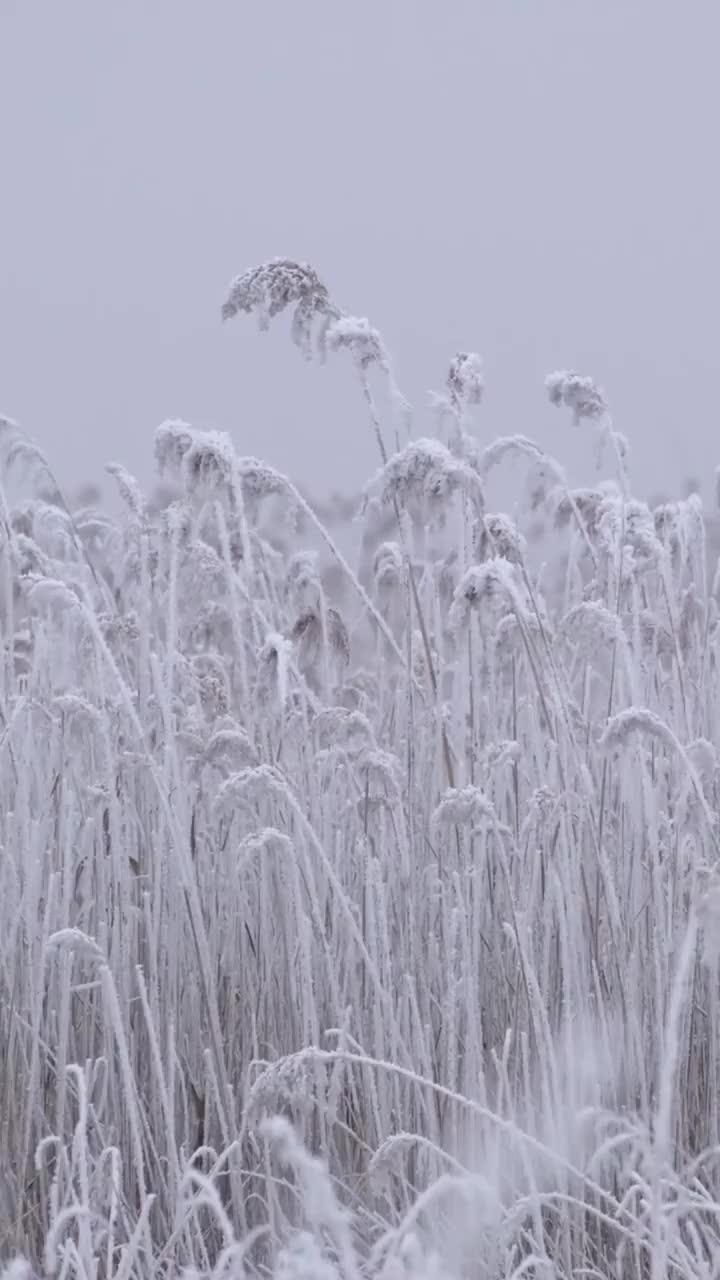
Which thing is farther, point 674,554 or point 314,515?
point 674,554

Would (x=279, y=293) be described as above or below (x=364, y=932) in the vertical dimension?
above

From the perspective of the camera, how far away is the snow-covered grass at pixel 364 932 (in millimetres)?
1888

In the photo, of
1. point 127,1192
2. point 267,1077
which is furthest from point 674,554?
point 267,1077

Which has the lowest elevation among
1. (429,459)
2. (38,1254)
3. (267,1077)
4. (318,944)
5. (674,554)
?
(38,1254)

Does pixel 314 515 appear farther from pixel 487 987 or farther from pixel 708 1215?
pixel 708 1215

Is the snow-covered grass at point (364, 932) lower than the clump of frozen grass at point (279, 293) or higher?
lower

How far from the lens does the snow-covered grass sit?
6.19ft

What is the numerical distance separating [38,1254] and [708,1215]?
847 millimetres

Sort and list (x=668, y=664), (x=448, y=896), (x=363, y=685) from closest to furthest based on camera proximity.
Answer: (x=448, y=896) → (x=363, y=685) → (x=668, y=664)

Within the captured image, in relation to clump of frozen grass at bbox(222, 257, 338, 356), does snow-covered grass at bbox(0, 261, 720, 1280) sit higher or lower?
lower

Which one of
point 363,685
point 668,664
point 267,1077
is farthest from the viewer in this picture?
point 668,664

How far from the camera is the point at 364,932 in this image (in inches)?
96.3

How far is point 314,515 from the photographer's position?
225 cm

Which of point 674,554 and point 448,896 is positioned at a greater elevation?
point 674,554
